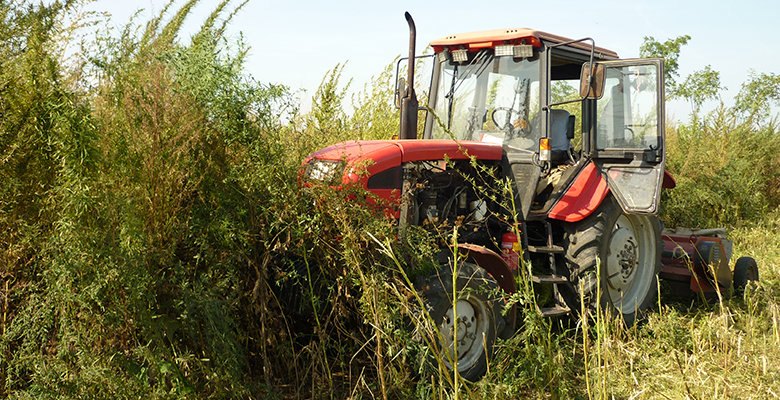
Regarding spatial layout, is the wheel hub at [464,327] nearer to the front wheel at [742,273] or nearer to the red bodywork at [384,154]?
the red bodywork at [384,154]

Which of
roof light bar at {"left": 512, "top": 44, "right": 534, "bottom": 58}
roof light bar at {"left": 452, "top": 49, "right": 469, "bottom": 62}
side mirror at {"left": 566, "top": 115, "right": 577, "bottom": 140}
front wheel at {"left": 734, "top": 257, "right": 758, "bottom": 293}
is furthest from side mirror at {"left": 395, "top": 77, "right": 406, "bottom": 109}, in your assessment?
front wheel at {"left": 734, "top": 257, "right": 758, "bottom": 293}

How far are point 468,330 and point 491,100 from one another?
6.18 feet

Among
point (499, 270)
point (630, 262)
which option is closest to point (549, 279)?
point (499, 270)

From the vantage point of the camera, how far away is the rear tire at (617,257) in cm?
427

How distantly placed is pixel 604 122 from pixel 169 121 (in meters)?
3.48

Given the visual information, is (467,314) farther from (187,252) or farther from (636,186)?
(636,186)

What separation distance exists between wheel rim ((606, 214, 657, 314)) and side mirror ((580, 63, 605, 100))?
1.24 meters

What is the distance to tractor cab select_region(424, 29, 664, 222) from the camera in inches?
168

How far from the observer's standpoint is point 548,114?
423 centimetres

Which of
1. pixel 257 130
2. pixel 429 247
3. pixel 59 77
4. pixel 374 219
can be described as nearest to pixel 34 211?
pixel 59 77

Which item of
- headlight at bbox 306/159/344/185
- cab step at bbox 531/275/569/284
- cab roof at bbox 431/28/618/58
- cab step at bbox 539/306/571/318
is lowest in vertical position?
cab step at bbox 539/306/571/318

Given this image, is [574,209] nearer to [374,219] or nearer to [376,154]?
[376,154]

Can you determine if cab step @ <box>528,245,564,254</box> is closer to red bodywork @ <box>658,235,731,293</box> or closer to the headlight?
red bodywork @ <box>658,235,731,293</box>

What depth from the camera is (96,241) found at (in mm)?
2424
